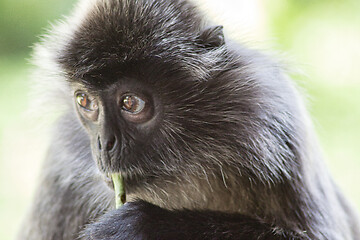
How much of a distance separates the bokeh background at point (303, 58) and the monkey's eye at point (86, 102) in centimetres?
221

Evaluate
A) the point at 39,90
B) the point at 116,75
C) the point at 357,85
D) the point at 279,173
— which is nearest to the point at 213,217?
the point at 279,173

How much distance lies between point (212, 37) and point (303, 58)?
2.84m

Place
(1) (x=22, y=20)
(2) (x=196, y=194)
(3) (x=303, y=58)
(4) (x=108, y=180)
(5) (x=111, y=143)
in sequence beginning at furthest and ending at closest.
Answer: (1) (x=22, y=20)
(3) (x=303, y=58)
(2) (x=196, y=194)
(4) (x=108, y=180)
(5) (x=111, y=143)

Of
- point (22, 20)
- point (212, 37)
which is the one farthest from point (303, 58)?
point (22, 20)

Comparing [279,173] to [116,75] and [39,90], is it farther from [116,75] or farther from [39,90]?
[39,90]

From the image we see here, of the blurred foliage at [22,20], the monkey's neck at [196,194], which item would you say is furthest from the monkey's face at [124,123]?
the blurred foliage at [22,20]

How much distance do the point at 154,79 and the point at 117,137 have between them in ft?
1.02

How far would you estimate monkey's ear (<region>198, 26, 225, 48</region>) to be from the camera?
2.74 meters

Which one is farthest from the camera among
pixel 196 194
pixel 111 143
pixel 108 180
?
pixel 196 194

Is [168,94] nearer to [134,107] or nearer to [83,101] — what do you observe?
[134,107]

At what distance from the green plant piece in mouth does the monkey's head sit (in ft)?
0.24

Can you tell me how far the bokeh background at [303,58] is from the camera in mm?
5411

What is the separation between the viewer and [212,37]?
9.01 feet

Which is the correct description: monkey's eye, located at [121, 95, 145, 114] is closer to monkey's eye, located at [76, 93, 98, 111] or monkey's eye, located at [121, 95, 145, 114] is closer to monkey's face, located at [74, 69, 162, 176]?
monkey's face, located at [74, 69, 162, 176]
